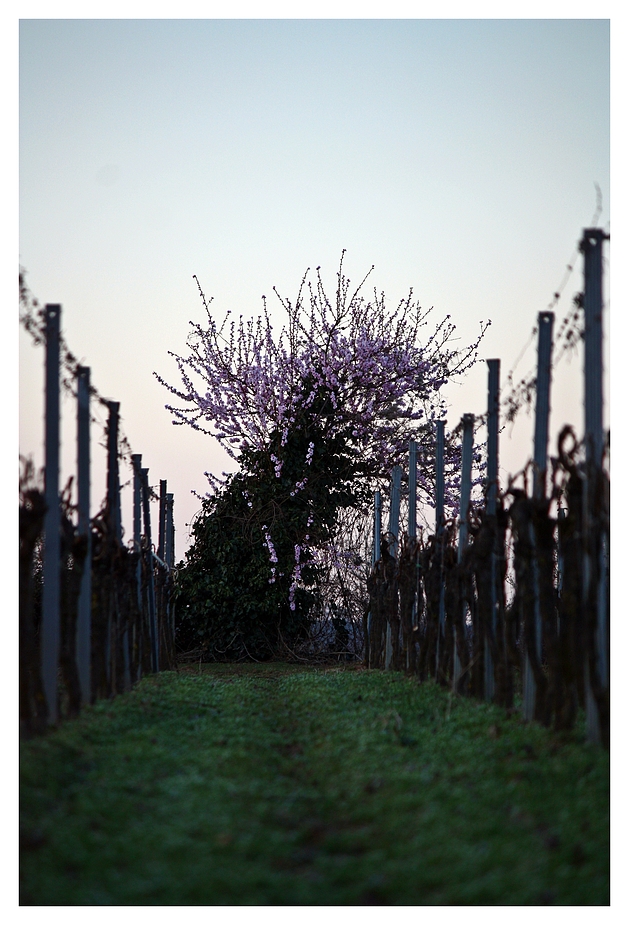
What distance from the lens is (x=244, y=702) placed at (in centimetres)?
771

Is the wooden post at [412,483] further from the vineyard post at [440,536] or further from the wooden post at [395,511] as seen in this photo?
the vineyard post at [440,536]

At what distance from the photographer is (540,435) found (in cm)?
580

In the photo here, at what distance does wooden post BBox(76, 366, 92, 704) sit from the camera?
20.4 ft

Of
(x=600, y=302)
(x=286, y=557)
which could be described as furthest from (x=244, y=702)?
(x=286, y=557)

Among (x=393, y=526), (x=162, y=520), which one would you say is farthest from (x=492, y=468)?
(x=162, y=520)

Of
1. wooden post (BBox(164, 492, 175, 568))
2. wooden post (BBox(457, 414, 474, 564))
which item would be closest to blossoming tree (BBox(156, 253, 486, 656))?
wooden post (BBox(164, 492, 175, 568))

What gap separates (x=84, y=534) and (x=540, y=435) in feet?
9.97

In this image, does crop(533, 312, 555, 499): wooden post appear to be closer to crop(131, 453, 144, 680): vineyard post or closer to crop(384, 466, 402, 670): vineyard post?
crop(131, 453, 144, 680): vineyard post

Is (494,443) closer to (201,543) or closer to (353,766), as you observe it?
(353,766)

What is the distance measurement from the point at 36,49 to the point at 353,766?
168 inches

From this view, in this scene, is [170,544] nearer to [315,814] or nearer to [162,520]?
[162,520]

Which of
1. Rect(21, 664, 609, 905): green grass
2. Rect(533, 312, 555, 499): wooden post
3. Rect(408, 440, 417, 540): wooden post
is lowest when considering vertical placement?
Rect(21, 664, 609, 905): green grass

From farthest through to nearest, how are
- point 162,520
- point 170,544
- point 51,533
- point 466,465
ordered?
point 170,544, point 162,520, point 466,465, point 51,533

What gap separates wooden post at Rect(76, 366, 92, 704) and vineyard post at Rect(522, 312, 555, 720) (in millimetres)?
2843
